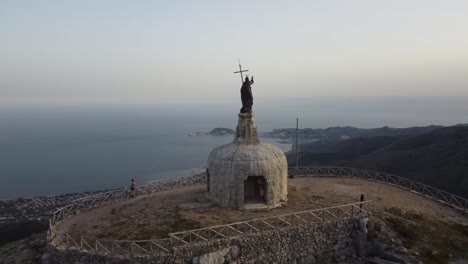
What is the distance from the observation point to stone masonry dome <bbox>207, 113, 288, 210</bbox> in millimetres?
23875

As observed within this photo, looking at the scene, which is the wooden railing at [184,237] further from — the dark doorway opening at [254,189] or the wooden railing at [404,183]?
the wooden railing at [404,183]

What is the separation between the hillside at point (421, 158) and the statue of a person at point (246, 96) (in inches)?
1654

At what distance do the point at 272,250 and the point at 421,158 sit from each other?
6409 cm

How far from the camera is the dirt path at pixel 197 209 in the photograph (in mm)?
21422

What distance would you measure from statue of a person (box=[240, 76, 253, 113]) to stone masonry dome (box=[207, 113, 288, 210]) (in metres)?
0.60

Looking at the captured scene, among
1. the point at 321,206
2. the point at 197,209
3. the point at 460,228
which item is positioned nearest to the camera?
the point at 460,228

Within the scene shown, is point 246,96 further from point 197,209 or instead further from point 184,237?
point 184,237

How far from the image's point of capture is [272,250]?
19828mm

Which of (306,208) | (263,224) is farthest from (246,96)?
(263,224)

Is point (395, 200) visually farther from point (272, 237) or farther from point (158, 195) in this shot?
point (158, 195)

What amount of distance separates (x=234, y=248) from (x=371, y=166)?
207ft

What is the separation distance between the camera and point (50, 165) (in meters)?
116

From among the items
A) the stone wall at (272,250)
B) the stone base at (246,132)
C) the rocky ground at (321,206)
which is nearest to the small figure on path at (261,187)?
the rocky ground at (321,206)

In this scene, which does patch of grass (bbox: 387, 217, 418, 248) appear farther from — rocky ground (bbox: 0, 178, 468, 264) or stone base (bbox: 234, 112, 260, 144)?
stone base (bbox: 234, 112, 260, 144)
